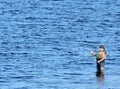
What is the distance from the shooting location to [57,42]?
239ft

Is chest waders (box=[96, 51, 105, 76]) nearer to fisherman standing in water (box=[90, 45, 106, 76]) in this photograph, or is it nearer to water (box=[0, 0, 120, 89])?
fisherman standing in water (box=[90, 45, 106, 76])

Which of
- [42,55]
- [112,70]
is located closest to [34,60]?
[42,55]

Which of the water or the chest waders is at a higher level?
the water

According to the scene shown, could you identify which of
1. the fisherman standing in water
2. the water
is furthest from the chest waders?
the water

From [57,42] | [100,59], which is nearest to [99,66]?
[100,59]

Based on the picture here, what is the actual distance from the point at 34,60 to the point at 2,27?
19.6 metres

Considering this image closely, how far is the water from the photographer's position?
185ft

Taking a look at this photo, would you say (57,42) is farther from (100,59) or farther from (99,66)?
(100,59)

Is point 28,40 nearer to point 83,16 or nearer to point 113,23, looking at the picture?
point 113,23

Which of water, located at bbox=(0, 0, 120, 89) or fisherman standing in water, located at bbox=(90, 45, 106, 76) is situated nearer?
fisherman standing in water, located at bbox=(90, 45, 106, 76)

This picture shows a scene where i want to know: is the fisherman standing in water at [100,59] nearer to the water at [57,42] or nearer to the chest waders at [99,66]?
the chest waders at [99,66]

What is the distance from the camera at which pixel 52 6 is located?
103m

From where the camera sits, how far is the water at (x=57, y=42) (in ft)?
185

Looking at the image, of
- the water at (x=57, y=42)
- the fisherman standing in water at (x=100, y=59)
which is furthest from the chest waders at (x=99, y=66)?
the water at (x=57, y=42)
